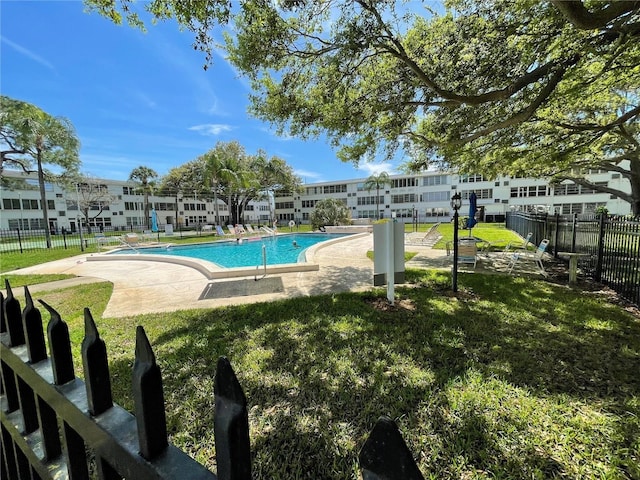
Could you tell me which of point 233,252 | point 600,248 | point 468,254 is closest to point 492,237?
point 468,254

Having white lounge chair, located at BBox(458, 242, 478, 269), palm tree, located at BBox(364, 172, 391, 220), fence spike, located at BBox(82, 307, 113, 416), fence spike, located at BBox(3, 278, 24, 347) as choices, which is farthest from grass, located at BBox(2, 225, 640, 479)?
palm tree, located at BBox(364, 172, 391, 220)

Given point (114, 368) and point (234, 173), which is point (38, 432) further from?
point (234, 173)

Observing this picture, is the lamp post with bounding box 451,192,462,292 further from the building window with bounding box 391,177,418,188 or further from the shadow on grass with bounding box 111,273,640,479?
the building window with bounding box 391,177,418,188

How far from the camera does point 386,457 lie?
1.81 ft

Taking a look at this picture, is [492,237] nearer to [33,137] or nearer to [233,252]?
[233,252]

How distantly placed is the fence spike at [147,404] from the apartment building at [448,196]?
32069 millimetres

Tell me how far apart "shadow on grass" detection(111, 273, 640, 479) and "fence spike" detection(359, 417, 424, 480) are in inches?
77.6

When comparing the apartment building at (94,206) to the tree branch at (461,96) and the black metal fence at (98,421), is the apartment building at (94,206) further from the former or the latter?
the black metal fence at (98,421)

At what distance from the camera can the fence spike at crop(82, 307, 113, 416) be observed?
90 cm

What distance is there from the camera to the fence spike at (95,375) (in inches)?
35.3

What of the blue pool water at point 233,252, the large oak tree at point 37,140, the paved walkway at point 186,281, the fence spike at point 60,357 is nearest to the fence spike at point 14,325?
the fence spike at point 60,357

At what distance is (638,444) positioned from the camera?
227 centimetres

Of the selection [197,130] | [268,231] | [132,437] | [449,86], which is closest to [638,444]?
[132,437]

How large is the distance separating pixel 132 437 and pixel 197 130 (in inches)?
1556
